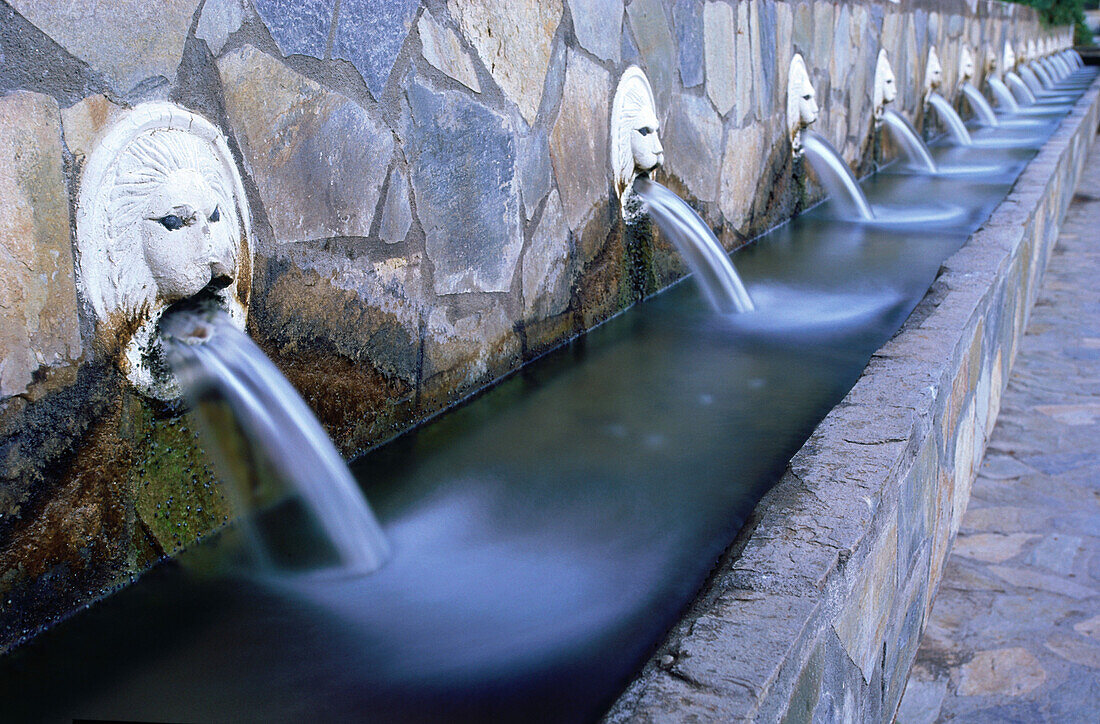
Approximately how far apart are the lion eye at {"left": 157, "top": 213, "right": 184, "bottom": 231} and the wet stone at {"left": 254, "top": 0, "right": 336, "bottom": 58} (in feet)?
1.41

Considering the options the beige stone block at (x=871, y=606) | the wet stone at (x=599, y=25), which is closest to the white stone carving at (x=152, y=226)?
the beige stone block at (x=871, y=606)

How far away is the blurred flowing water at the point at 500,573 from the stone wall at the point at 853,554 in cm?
25

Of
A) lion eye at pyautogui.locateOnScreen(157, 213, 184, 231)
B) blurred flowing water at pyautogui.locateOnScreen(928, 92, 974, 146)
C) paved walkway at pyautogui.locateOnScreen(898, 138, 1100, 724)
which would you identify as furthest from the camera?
blurred flowing water at pyautogui.locateOnScreen(928, 92, 974, 146)

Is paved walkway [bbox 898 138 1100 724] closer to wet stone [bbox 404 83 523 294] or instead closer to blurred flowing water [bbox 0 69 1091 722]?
blurred flowing water [bbox 0 69 1091 722]

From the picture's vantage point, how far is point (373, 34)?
210cm

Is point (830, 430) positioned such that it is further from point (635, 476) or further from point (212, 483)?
point (212, 483)

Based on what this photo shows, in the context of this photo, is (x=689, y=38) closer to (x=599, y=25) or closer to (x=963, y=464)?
(x=599, y=25)

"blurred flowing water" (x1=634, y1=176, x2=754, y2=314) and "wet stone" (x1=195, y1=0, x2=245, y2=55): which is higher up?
"wet stone" (x1=195, y1=0, x2=245, y2=55)

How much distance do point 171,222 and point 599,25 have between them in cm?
176

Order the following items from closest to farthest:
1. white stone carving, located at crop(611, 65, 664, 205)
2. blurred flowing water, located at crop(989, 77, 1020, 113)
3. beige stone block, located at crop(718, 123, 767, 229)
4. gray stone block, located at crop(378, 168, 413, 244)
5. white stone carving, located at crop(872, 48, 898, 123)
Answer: gray stone block, located at crop(378, 168, 413, 244), white stone carving, located at crop(611, 65, 664, 205), beige stone block, located at crop(718, 123, 767, 229), white stone carving, located at crop(872, 48, 898, 123), blurred flowing water, located at crop(989, 77, 1020, 113)

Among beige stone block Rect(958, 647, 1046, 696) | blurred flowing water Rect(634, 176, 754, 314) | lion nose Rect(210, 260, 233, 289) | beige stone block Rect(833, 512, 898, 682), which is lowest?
beige stone block Rect(958, 647, 1046, 696)

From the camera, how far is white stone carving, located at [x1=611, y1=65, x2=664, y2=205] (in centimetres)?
315

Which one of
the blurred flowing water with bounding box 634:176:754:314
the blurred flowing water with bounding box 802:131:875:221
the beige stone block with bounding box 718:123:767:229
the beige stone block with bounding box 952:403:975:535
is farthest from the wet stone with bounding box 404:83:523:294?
the blurred flowing water with bounding box 802:131:875:221

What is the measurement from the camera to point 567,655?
1.51 metres
